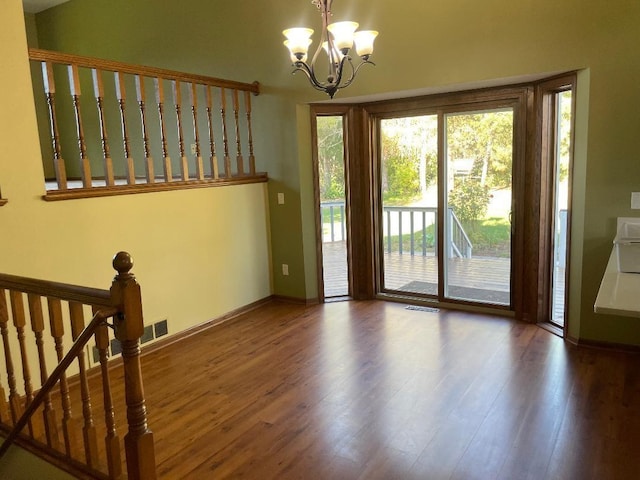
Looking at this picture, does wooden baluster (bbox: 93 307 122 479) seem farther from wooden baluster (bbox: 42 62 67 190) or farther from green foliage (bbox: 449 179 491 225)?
green foliage (bbox: 449 179 491 225)

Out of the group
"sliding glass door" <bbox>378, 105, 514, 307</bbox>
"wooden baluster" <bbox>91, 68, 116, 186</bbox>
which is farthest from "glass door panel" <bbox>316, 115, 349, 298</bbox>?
"wooden baluster" <bbox>91, 68, 116, 186</bbox>

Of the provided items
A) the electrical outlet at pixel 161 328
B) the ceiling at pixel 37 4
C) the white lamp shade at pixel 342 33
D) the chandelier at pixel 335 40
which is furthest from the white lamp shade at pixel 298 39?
the ceiling at pixel 37 4

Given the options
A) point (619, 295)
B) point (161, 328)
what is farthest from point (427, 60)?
point (161, 328)

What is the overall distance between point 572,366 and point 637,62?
208 centimetres

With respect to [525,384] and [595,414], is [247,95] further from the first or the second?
[595,414]

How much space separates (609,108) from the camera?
3.36 meters

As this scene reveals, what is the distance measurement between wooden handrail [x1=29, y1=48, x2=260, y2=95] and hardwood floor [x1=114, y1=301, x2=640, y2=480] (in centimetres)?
218

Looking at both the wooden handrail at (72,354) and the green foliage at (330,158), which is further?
the green foliage at (330,158)

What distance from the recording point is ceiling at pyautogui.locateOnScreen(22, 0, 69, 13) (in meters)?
5.91

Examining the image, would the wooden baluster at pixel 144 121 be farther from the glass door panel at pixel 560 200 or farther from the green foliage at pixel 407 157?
the glass door panel at pixel 560 200

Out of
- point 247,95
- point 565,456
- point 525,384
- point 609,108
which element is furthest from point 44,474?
point 609,108

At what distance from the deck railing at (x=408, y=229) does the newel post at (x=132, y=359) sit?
11.0ft

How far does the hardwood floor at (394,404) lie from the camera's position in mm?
2359

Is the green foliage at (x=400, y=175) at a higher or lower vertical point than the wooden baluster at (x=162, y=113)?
lower
